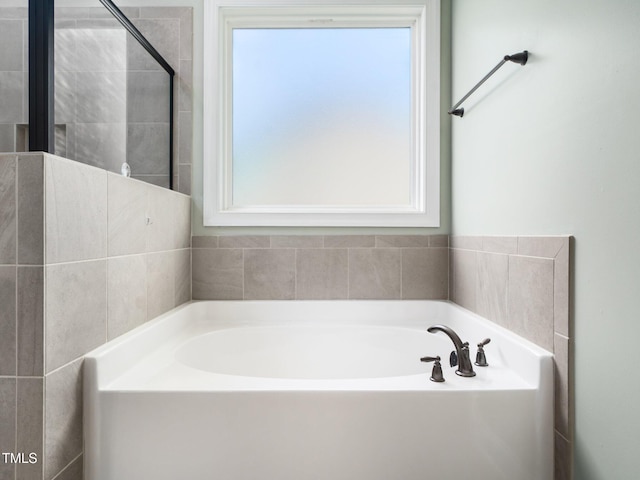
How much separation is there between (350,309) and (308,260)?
0.34m

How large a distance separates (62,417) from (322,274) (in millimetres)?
1230

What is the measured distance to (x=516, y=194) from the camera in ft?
4.17

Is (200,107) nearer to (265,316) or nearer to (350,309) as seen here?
(265,316)

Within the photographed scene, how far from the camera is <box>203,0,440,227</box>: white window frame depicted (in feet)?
6.25

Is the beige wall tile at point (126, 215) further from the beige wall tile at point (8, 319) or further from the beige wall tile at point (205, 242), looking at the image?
the beige wall tile at point (205, 242)

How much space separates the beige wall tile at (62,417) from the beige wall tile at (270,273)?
988 millimetres

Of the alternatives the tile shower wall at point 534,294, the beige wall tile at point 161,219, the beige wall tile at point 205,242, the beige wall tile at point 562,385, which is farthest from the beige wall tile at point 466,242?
the beige wall tile at point 161,219

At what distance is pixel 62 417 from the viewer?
3.05 feet

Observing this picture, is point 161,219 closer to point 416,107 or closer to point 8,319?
point 8,319

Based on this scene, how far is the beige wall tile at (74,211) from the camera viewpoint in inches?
35.0

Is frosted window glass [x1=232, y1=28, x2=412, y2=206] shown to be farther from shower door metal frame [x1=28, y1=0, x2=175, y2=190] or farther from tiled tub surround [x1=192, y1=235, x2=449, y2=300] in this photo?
shower door metal frame [x1=28, y1=0, x2=175, y2=190]

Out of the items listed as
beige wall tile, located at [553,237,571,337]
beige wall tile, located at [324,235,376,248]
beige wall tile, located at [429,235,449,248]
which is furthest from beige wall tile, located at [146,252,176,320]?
beige wall tile, located at [553,237,571,337]

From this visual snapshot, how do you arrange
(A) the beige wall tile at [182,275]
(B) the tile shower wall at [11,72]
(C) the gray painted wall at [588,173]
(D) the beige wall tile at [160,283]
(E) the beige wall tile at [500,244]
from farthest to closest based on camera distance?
(A) the beige wall tile at [182,275], (D) the beige wall tile at [160,283], (E) the beige wall tile at [500,244], (B) the tile shower wall at [11,72], (C) the gray painted wall at [588,173]

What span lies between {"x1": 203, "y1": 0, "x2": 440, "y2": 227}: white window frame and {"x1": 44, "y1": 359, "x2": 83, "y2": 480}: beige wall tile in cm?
106
